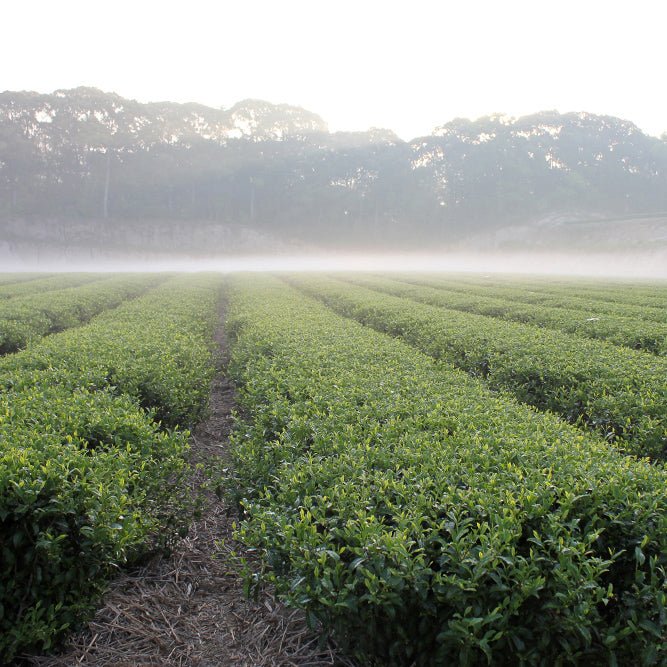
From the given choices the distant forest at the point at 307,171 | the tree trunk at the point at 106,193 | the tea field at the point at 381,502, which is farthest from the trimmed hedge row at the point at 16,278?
the tree trunk at the point at 106,193

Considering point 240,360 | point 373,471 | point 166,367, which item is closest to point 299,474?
point 373,471

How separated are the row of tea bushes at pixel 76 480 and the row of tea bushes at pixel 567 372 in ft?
14.1

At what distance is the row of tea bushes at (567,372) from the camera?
536cm

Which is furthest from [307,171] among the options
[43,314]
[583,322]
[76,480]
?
[76,480]

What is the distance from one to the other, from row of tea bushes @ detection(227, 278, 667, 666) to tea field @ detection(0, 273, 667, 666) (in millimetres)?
15

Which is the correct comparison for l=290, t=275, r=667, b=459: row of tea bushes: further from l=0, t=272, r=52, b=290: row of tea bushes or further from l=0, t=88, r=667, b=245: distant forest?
l=0, t=88, r=667, b=245: distant forest

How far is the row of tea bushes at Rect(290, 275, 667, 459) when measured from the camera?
5.36 metres

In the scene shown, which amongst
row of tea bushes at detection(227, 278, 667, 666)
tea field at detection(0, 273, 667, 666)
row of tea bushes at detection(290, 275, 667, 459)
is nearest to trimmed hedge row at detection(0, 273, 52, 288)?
tea field at detection(0, 273, 667, 666)

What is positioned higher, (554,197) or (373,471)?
(554,197)

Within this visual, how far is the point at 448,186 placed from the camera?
88875mm

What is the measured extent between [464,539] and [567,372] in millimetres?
4940

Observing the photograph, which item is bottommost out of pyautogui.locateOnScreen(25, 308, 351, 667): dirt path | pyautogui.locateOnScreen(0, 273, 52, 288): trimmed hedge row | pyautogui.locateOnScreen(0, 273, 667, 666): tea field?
pyautogui.locateOnScreen(25, 308, 351, 667): dirt path

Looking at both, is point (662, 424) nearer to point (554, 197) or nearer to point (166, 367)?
point (166, 367)

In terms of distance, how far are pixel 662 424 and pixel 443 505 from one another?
142 inches
